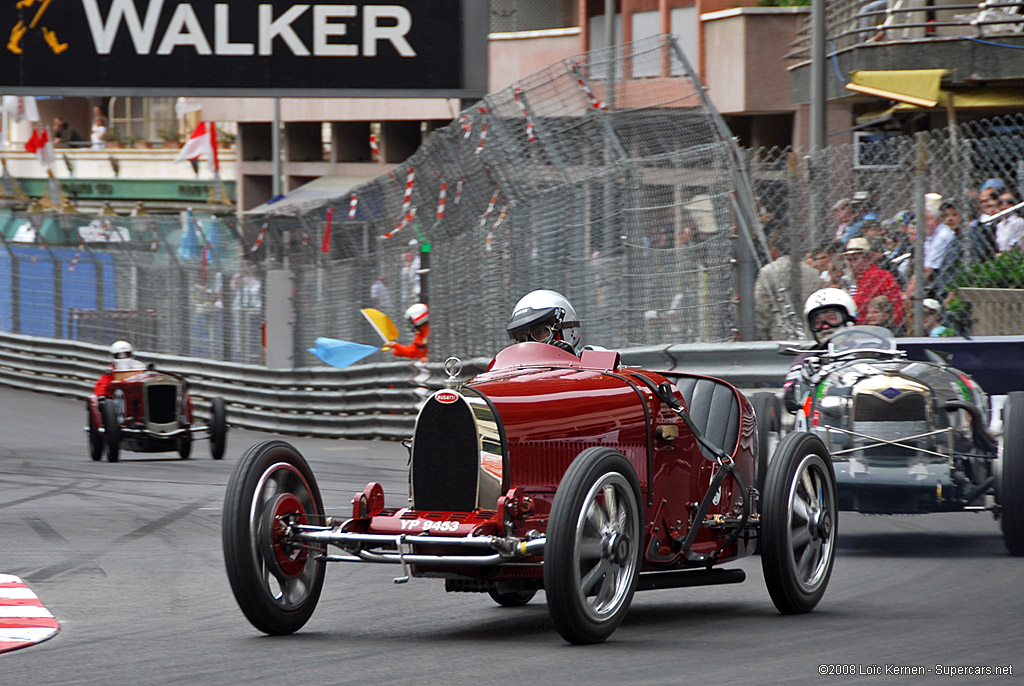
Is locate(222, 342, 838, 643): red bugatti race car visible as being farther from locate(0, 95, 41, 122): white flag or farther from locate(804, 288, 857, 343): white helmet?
locate(0, 95, 41, 122): white flag

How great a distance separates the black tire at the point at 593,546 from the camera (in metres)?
5.83

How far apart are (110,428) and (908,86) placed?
Result: 1010 centimetres

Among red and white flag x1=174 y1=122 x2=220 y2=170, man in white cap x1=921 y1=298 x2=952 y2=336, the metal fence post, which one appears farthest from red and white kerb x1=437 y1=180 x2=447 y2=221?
red and white flag x1=174 y1=122 x2=220 y2=170

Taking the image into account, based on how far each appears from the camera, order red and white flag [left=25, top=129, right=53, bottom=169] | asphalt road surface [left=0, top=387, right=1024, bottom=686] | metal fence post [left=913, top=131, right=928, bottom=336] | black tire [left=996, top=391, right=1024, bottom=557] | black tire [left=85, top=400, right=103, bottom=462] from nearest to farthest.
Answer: asphalt road surface [left=0, top=387, right=1024, bottom=686] < black tire [left=996, top=391, right=1024, bottom=557] < metal fence post [left=913, top=131, right=928, bottom=336] < black tire [left=85, top=400, right=103, bottom=462] < red and white flag [left=25, top=129, right=53, bottom=169]

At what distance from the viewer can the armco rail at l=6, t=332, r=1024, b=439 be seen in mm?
11647

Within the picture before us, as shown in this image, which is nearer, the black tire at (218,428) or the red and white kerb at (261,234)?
the black tire at (218,428)

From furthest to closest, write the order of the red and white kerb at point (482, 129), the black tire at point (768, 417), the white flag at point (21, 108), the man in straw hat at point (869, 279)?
the white flag at point (21, 108), the red and white kerb at point (482, 129), the man in straw hat at point (869, 279), the black tire at point (768, 417)

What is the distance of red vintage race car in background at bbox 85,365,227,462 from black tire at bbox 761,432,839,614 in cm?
989

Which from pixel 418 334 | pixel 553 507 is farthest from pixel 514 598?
pixel 418 334

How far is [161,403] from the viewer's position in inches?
654

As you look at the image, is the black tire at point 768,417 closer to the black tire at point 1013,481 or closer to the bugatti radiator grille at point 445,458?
the black tire at point 1013,481

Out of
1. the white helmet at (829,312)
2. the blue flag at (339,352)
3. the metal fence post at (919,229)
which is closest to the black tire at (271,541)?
the white helmet at (829,312)

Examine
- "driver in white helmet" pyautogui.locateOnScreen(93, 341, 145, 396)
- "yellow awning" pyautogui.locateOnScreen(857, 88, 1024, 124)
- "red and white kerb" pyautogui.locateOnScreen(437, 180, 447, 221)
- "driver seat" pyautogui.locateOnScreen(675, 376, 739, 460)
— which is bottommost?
A: "driver in white helmet" pyautogui.locateOnScreen(93, 341, 145, 396)

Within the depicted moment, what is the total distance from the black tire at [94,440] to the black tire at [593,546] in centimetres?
1071
